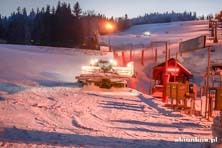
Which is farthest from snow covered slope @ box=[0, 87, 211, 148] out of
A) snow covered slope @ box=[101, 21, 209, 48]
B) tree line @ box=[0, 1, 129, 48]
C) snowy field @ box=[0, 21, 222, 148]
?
tree line @ box=[0, 1, 129, 48]

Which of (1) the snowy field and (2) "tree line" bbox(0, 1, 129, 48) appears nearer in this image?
(1) the snowy field

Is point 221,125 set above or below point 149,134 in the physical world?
above

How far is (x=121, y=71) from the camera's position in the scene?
25078mm

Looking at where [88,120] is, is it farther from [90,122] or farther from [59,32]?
[59,32]

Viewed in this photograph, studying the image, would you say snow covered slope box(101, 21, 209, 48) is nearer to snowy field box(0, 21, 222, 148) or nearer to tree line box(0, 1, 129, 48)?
tree line box(0, 1, 129, 48)

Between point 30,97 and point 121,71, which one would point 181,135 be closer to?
point 30,97

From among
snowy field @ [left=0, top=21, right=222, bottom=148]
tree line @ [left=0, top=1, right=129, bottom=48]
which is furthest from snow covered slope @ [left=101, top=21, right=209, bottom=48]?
snowy field @ [left=0, top=21, right=222, bottom=148]

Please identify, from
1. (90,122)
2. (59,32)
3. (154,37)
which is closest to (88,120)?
(90,122)

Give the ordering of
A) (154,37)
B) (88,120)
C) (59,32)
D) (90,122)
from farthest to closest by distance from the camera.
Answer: (154,37) < (59,32) < (88,120) < (90,122)

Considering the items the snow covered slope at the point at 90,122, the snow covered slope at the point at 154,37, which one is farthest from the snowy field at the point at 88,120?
the snow covered slope at the point at 154,37

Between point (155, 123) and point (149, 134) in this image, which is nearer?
point (149, 134)

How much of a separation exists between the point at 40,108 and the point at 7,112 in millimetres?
1540

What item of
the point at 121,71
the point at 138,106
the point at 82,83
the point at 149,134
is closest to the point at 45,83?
the point at 82,83

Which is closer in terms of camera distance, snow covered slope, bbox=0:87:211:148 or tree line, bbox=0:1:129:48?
snow covered slope, bbox=0:87:211:148
